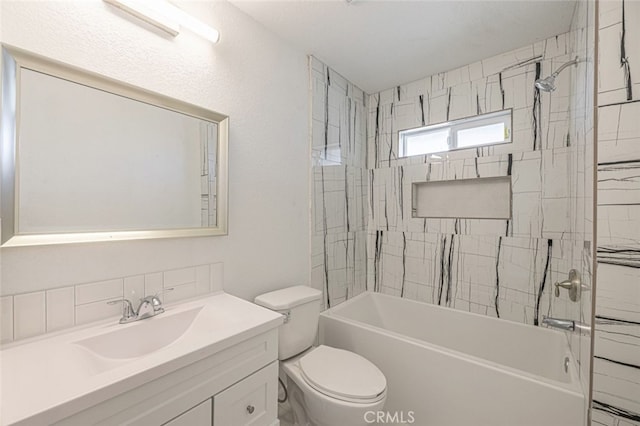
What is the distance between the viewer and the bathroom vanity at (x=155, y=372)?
0.63m

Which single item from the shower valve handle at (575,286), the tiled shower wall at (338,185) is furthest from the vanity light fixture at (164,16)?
the shower valve handle at (575,286)

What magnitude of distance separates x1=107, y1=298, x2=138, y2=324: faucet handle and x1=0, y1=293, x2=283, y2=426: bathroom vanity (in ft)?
0.10

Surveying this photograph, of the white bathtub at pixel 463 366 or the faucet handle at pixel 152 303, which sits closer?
the faucet handle at pixel 152 303

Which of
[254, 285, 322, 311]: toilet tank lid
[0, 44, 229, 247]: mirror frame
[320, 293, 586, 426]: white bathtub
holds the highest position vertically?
[0, 44, 229, 247]: mirror frame

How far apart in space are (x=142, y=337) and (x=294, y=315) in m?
0.73

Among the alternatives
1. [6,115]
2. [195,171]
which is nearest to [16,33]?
[6,115]

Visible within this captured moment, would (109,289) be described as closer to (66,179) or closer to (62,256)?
(62,256)

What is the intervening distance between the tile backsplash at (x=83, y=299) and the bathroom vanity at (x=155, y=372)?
0.13 feet

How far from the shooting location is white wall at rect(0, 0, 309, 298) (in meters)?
0.92

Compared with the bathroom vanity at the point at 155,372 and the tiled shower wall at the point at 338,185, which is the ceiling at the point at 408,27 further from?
the bathroom vanity at the point at 155,372

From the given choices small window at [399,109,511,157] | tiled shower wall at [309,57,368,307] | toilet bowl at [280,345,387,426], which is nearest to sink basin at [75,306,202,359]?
toilet bowl at [280,345,387,426]

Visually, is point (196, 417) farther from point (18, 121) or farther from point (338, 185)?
point (338, 185)

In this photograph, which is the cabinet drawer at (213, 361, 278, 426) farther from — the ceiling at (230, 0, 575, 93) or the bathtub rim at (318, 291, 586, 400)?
the ceiling at (230, 0, 575, 93)

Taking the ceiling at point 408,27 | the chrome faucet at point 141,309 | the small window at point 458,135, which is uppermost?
the ceiling at point 408,27
